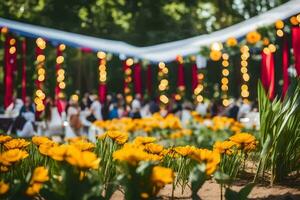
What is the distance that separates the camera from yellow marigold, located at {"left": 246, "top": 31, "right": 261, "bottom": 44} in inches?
352

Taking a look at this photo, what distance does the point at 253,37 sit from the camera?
9070 mm

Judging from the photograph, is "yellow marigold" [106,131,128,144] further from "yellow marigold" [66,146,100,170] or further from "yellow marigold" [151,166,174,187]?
"yellow marigold" [151,166,174,187]

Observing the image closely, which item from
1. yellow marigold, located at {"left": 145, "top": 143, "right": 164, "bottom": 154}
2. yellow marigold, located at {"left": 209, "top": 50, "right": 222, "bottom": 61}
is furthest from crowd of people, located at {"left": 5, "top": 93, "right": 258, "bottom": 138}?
yellow marigold, located at {"left": 145, "top": 143, "right": 164, "bottom": 154}

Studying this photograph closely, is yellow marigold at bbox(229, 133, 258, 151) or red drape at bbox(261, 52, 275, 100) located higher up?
red drape at bbox(261, 52, 275, 100)

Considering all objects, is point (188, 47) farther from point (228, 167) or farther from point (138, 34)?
point (138, 34)

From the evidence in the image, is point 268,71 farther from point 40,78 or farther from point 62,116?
point 62,116

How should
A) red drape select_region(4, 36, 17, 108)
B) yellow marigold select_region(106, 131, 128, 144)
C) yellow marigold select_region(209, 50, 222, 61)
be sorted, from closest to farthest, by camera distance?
yellow marigold select_region(106, 131, 128, 144), red drape select_region(4, 36, 17, 108), yellow marigold select_region(209, 50, 222, 61)

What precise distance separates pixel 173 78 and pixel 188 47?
1459 cm

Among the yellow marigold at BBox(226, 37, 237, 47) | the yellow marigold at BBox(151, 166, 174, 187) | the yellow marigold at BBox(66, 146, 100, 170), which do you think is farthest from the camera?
the yellow marigold at BBox(226, 37, 237, 47)

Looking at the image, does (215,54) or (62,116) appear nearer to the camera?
(215,54)

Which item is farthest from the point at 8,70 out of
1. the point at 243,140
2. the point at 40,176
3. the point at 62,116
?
the point at 40,176

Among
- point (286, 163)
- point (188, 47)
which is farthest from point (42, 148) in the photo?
point (188, 47)

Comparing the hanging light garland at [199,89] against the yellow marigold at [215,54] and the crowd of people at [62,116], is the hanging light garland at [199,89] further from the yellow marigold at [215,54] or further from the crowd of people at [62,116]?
the yellow marigold at [215,54]

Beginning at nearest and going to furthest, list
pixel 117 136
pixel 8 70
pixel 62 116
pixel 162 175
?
1. pixel 162 175
2. pixel 117 136
3. pixel 8 70
4. pixel 62 116
